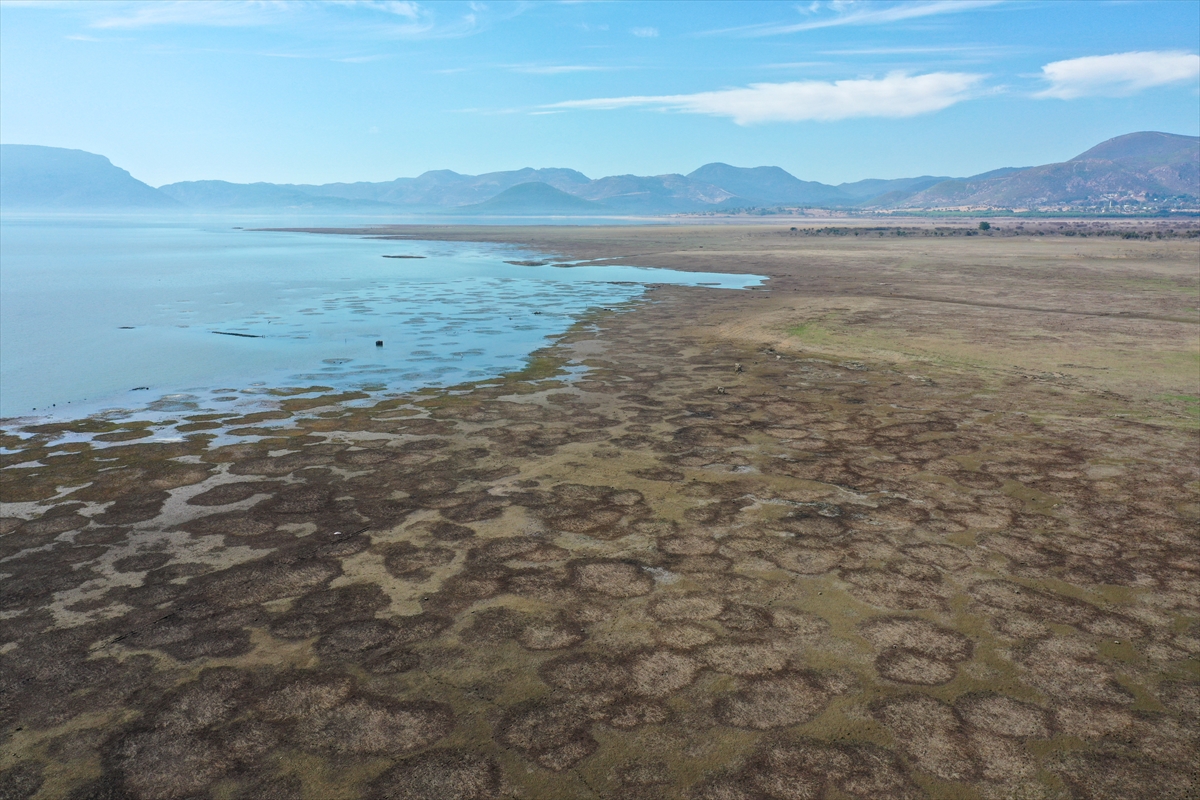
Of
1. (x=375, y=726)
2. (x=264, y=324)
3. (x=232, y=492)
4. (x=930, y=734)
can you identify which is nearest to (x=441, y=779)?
(x=375, y=726)

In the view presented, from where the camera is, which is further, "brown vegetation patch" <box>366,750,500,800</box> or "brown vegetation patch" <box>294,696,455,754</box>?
"brown vegetation patch" <box>294,696,455,754</box>

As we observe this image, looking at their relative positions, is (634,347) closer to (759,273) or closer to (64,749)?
(64,749)

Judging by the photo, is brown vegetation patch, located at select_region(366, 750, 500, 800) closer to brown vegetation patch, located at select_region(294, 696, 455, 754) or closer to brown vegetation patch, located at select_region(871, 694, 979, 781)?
brown vegetation patch, located at select_region(294, 696, 455, 754)

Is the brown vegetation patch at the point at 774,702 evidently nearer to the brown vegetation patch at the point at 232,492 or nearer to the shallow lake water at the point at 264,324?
the brown vegetation patch at the point at 232,492

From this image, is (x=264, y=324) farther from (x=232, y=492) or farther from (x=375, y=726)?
(x=375, y=726)

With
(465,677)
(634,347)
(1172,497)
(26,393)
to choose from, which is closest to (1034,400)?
(1172,497)

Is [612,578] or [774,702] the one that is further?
[612,578]

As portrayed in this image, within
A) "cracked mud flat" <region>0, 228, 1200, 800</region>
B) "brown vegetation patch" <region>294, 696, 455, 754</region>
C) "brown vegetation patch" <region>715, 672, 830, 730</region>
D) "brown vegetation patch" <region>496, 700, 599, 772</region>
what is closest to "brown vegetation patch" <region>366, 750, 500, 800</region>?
"cracked mud flat" <region>0, 228, 1200, 800</region>
